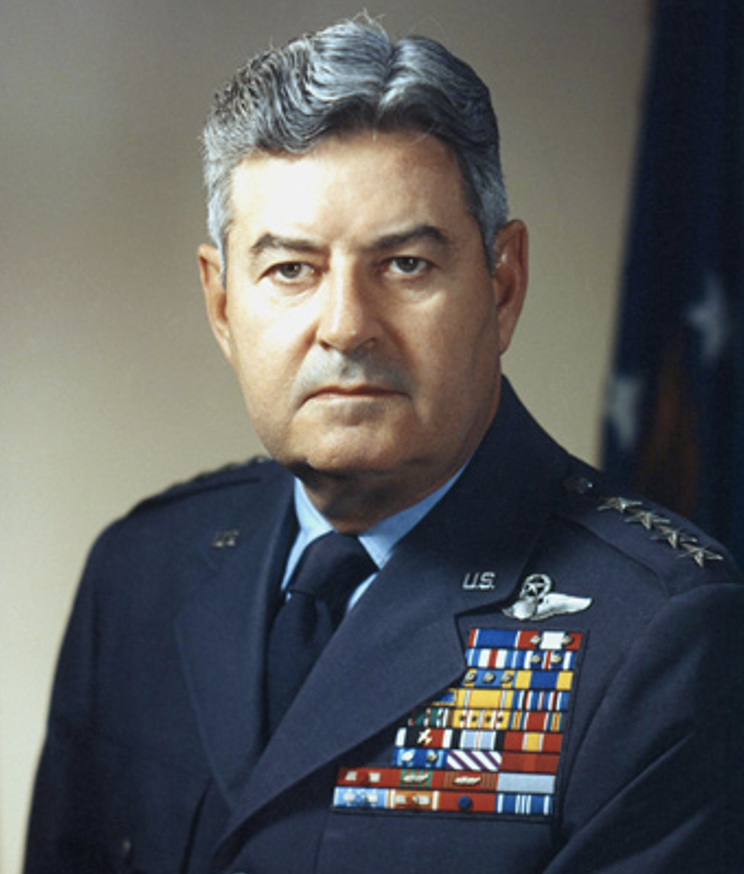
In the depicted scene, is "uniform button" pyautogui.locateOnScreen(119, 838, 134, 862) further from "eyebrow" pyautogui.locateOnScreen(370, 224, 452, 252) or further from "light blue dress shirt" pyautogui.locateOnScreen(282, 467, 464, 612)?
"eyebrow" pyautogui.locateOnScreen(370, 224, 452, 252)

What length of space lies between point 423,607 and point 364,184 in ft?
1.39

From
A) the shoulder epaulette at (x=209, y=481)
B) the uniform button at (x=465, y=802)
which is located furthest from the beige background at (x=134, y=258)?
the uniform button at (x=465, y=802)

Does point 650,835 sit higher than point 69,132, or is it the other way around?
point 69,132

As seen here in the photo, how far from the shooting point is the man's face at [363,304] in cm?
107

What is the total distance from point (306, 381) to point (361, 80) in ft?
0.92

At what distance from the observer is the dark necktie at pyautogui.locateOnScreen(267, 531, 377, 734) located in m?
1.24

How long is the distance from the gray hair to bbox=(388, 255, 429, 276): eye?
0.08 meters

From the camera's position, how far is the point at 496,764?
1132 mm

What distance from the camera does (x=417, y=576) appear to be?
3.99 feet

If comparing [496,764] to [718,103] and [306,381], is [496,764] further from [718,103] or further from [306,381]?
[718,103]

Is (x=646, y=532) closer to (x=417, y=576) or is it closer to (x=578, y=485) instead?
(x=578, y=485)

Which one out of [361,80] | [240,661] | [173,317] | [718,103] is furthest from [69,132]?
[718,103]

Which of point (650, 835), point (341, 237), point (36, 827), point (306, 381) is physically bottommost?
point (36, 827)

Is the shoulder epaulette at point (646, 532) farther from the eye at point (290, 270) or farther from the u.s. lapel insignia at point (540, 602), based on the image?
the eye at point (290, 270)
